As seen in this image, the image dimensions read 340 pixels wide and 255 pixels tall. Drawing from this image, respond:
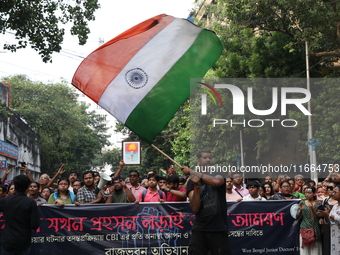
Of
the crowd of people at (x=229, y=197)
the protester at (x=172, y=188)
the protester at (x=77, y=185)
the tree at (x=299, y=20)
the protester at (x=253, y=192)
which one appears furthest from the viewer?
the tree at (x=299, y=20)

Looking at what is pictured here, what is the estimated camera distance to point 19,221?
6.66 meters

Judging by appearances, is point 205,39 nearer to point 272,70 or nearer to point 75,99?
point 272,70

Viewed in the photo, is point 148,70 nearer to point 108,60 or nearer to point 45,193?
point 108,60

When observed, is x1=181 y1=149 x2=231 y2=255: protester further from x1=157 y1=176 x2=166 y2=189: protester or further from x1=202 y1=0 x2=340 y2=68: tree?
x1=202 y1=0 x2=340 y2=68: tree

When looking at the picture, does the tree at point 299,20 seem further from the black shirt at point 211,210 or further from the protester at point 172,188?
the black shirt at point 211,210

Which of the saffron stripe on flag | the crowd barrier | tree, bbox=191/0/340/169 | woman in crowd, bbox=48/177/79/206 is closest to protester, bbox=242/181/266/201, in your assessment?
the crowd barrier

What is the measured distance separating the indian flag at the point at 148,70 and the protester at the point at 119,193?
2.45m

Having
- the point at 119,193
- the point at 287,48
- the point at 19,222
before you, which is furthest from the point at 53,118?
the point at 19,222

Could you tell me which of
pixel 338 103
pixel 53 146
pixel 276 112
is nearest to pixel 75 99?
pixel 53 146

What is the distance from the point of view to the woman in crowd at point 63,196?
9312mm

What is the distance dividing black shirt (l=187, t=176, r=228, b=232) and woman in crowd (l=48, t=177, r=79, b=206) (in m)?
3.36

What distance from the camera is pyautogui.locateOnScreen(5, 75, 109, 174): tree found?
53.6m

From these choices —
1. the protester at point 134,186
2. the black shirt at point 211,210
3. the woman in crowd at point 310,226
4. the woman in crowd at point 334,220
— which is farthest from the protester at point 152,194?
the black shirt at point 211,210

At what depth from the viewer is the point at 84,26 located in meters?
15.5
